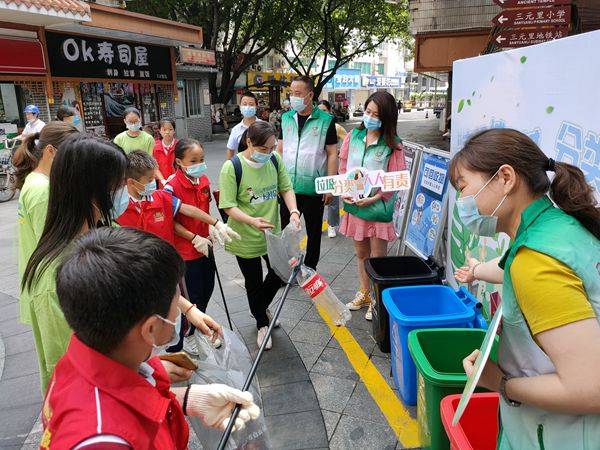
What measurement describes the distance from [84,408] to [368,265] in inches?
102

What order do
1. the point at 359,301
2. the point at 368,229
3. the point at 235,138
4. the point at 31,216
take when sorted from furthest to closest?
the point at 235,138 → the point at 359,301 → the point at 368,229 → the point at 31,216

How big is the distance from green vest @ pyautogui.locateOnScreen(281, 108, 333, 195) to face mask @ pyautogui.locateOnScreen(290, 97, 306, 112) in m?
0.07

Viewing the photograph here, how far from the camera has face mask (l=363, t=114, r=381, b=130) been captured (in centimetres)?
359

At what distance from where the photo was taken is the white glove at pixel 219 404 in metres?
1.45

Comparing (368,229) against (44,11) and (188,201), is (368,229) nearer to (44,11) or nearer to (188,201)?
(188,201)

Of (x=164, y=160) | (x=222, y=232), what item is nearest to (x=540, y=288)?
(x=222, y=232)

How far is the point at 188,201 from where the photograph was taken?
3373mm

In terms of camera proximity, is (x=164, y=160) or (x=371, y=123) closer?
(x=371, y=123)

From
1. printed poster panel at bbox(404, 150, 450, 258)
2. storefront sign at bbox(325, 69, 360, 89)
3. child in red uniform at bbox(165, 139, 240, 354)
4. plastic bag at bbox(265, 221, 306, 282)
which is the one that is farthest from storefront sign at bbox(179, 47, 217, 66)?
storefront sign at bbox(325, 69, 360, 89)

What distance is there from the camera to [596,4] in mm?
6707

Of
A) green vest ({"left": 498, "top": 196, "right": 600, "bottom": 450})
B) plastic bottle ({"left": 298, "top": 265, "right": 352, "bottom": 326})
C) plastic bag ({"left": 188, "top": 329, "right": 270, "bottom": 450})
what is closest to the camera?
green vest ({"left": 498, "top": 196, "right": 600, "bottom": 450})

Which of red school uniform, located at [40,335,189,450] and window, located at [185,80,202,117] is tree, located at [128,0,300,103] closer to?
window, located at [185,80,202,117]

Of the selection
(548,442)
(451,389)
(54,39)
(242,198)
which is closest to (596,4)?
(242,198)

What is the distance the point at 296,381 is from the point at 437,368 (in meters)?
1.00
